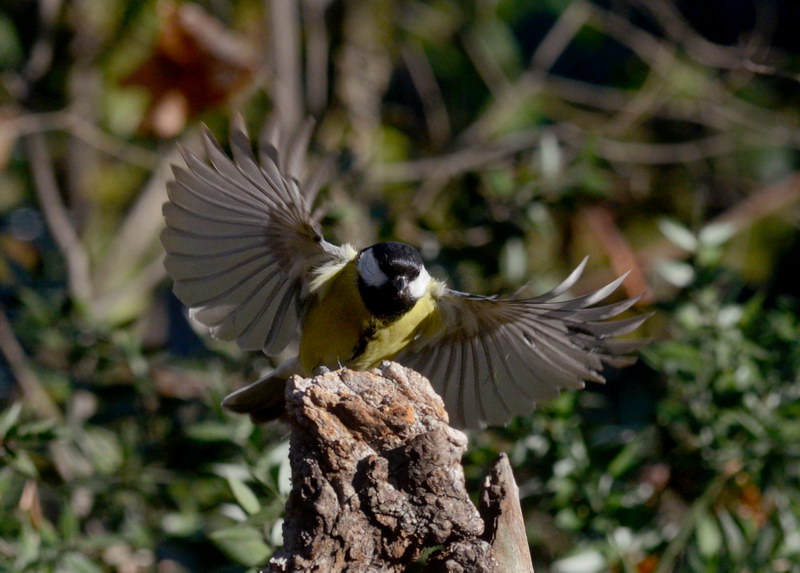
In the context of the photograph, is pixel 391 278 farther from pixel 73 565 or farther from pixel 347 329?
pixel 73 565

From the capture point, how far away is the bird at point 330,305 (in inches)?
82.1

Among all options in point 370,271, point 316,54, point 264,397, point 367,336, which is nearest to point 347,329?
point 367,336

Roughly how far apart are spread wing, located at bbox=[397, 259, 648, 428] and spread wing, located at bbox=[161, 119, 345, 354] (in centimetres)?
33

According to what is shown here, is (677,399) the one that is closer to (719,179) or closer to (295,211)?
(295,211)

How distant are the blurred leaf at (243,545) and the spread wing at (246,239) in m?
0.58

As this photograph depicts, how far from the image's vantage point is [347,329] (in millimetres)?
2355

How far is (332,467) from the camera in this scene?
126 centimetres

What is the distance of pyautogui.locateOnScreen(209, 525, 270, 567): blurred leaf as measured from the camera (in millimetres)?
1726

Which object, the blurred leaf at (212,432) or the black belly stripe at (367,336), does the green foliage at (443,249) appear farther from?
the black belly stripe at (367,336)

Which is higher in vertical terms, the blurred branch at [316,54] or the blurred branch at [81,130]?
the blurred branch at [316,54]

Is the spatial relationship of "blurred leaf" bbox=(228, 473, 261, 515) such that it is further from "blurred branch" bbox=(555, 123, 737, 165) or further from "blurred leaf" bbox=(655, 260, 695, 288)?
"blurred branch" bbox=(555, 123, 737, 165)

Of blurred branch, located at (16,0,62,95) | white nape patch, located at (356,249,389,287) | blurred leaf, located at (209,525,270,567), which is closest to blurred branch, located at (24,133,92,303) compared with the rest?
blurred branch, located at (16,0,62,95)

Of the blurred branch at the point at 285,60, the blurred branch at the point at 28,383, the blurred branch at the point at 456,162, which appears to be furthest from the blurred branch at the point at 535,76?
the blurred branch at the point at 28,383

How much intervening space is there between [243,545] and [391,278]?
0.75 meters
